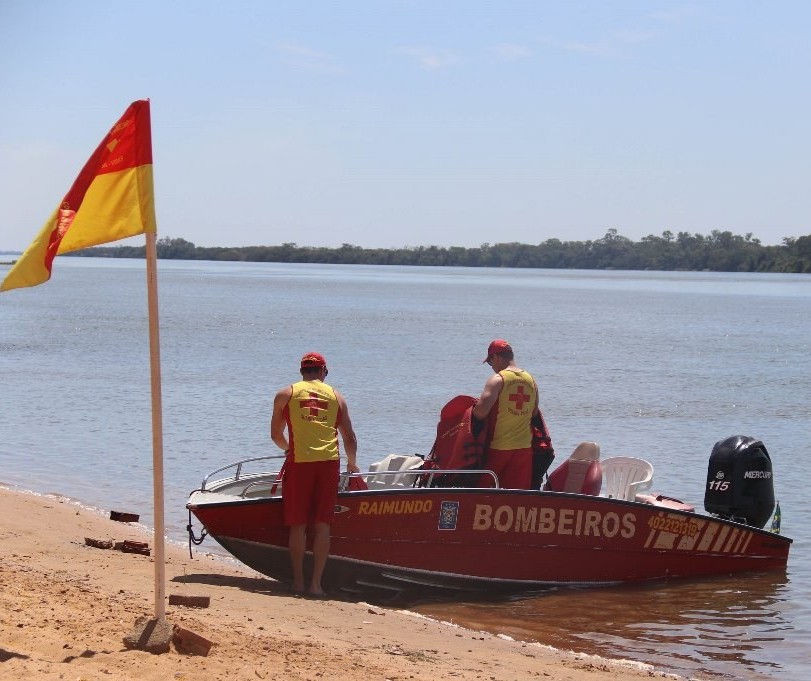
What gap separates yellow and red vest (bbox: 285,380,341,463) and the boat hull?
51cm

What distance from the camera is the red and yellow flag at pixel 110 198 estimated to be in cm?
629

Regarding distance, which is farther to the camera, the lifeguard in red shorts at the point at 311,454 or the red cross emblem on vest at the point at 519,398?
the red cross emblem on vest at the point at 519,398

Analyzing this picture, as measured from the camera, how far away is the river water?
31.4ft

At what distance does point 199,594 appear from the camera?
841 cm

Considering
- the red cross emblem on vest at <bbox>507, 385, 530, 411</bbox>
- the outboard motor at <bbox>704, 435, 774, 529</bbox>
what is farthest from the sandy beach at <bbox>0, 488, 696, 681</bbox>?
the outboard motor at <bbox>704, 435, 774, 529</bbox>

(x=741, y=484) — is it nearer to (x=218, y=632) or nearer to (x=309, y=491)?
(x=309, y=491)

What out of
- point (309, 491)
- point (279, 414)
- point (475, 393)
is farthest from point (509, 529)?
point (475, 393)

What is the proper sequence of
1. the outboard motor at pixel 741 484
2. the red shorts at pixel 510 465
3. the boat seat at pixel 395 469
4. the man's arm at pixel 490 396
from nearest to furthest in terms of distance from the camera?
1. the man's arm at pixel 490 396
2. the red shorts at pixel 510 465
3. the boat seat at pixel 395 469
4. the outboard motor at pixel 741 484

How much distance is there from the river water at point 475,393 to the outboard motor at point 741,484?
0.57 meters

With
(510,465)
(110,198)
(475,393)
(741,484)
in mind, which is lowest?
(475,393)

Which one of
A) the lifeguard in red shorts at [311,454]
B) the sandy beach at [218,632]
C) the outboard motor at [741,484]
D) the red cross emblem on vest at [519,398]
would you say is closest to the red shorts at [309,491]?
the lifeguard in red shorts at [311,454]

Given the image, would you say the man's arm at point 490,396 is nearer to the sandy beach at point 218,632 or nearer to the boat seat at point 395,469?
the boat seat at point 395,469

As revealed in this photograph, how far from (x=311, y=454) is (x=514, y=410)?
1.76 metres

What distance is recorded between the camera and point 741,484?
36.3 feet
